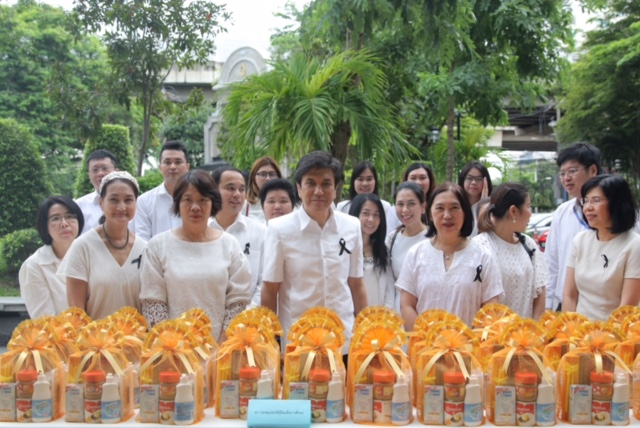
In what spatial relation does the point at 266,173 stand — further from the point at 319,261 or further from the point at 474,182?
the point at 319,261

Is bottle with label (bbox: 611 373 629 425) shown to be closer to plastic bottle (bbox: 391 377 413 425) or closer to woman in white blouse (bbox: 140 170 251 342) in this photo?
plastic bottle (bbox: 391 377 413 425)

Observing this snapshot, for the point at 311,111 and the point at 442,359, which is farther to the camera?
the point at 311,111

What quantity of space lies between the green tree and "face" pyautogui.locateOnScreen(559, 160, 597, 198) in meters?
4.91

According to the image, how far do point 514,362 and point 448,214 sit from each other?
97 centimetres

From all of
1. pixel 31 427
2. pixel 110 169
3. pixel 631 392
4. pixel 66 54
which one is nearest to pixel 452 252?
pixel 631 392

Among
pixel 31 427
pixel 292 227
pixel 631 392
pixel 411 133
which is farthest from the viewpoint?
pixel 411 133

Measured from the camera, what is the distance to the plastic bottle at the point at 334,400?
230 cm

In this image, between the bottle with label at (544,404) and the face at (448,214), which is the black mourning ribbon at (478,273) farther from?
the bottle with label at (544,404)

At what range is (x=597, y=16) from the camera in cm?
1822

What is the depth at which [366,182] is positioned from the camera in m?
4.55

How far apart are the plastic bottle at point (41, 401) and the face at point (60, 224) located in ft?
5.51

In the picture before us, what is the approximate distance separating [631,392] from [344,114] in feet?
10.7

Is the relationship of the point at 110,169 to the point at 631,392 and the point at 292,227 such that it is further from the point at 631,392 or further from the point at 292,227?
the point at 631,392

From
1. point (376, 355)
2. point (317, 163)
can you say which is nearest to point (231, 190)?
point (317, 163)
